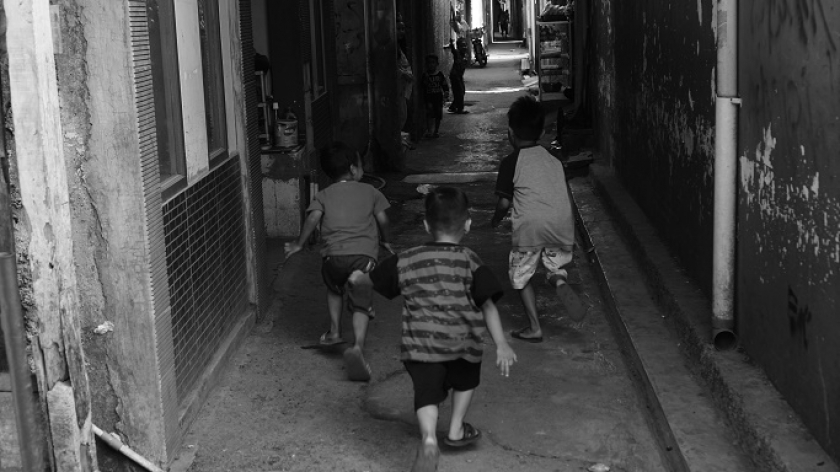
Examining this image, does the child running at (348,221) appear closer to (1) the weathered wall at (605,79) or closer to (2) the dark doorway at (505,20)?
(1) the weathered wall at (605,79)

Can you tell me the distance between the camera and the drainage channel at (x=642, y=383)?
16.7 feet

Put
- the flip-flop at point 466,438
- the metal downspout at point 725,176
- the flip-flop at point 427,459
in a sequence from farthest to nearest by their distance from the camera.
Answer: the metal downspout at point 725,176, the flip-flop at point 466,438, the flip-flop at point 427,459

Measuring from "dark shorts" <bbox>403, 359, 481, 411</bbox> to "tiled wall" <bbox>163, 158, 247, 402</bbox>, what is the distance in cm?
122

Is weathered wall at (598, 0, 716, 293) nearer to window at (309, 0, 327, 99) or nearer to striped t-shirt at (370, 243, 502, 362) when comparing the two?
striped t-shirt at (370, 243, 502, 362)

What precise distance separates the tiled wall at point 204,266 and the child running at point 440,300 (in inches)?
42.3

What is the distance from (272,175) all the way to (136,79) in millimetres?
5343

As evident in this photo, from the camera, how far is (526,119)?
6633 millimetres

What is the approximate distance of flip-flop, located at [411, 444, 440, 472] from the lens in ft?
15.5

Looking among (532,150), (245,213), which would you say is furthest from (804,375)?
(245,213)

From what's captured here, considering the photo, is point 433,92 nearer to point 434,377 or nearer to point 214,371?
point 214,371

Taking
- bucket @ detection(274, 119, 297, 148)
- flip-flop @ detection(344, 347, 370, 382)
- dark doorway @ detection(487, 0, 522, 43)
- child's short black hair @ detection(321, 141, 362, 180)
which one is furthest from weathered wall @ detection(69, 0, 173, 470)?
dark doorway @ detection(487, 0, 522, 43)

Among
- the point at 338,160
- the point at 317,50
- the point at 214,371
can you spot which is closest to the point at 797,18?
the point at 338,160

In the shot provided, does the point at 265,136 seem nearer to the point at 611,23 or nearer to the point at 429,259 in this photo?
the point at 611,23

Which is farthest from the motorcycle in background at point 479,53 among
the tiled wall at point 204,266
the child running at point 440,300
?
the child running at point 440,300
